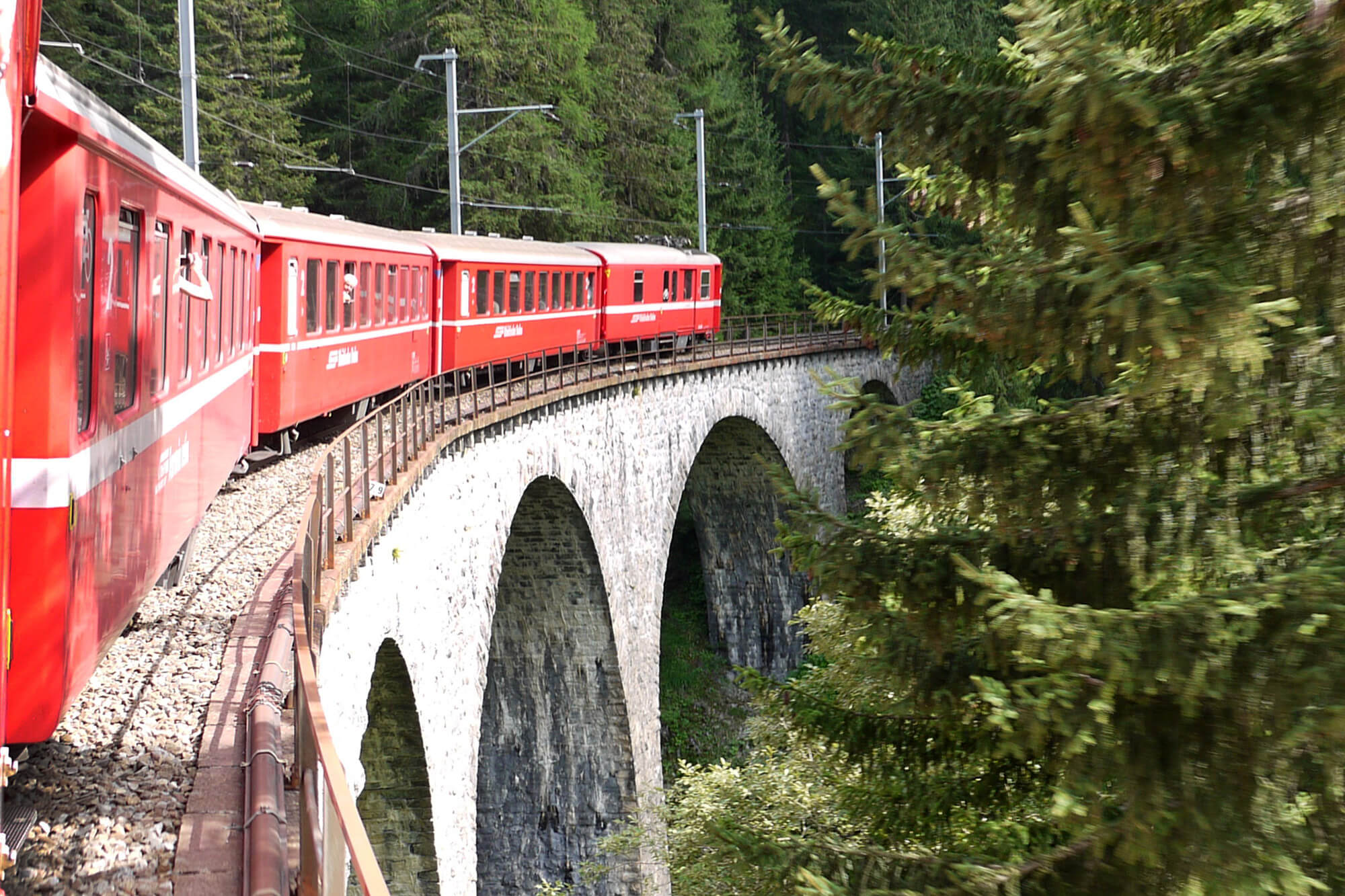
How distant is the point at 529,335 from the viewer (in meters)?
22.0

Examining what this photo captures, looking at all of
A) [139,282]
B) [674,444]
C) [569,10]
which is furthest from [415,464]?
[569,10]

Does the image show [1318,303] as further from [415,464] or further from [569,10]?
[569,10]

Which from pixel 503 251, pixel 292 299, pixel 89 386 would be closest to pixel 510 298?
pixel 503 251

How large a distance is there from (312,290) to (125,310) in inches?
299

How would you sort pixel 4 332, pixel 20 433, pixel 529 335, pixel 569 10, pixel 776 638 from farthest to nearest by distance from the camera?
pixel 569 10
pixel 776 638
pixel 529 335
pixel 20 433
pixel 4 332

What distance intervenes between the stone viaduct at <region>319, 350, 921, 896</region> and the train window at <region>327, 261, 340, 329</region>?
5.88 ft

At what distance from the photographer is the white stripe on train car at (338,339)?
11.7 m

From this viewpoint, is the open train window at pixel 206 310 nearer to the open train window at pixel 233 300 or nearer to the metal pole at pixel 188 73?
the open train window at pixel 233 300

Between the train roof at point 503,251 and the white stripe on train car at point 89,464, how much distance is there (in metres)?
11.6

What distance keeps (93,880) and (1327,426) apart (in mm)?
4890

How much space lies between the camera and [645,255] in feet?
92.2

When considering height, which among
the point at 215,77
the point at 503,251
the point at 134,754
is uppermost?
the point at 215,77

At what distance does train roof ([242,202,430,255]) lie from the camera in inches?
468

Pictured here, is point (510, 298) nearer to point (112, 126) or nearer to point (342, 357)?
point (342, 357)
